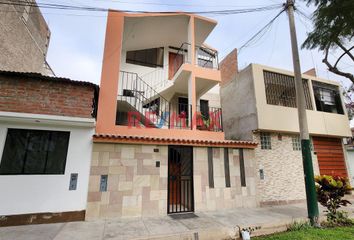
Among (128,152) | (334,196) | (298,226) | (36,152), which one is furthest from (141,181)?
(334,196)

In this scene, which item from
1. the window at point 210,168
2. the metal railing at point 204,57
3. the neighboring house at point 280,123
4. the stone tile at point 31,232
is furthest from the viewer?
the metal railing at point 204,57

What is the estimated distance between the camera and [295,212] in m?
7.15

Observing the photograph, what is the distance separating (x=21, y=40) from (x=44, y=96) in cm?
922

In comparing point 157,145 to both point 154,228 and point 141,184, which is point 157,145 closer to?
point 141,184

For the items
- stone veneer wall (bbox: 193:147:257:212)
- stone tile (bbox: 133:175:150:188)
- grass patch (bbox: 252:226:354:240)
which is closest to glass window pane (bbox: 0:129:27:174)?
stone tile (bbox: 133:175:150:188)

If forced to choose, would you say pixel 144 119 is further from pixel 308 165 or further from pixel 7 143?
pixel 308 165

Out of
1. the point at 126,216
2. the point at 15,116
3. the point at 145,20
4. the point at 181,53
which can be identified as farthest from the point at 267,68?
the point at 15,116

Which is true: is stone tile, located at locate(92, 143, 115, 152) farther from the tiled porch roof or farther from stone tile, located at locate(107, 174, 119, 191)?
stone tile, located at locate(107, 174, 119, 191)

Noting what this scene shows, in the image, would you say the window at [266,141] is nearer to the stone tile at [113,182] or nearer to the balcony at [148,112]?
the balcony at [148,112]

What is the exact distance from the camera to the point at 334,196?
20.8 feet

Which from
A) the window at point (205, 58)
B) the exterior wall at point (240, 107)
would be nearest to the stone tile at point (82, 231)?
the exterior wall at point (240, 107)

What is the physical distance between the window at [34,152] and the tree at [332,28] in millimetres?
11782

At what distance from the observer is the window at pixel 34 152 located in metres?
5.50

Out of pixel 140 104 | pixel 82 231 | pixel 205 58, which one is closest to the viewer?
pixel 82 231
